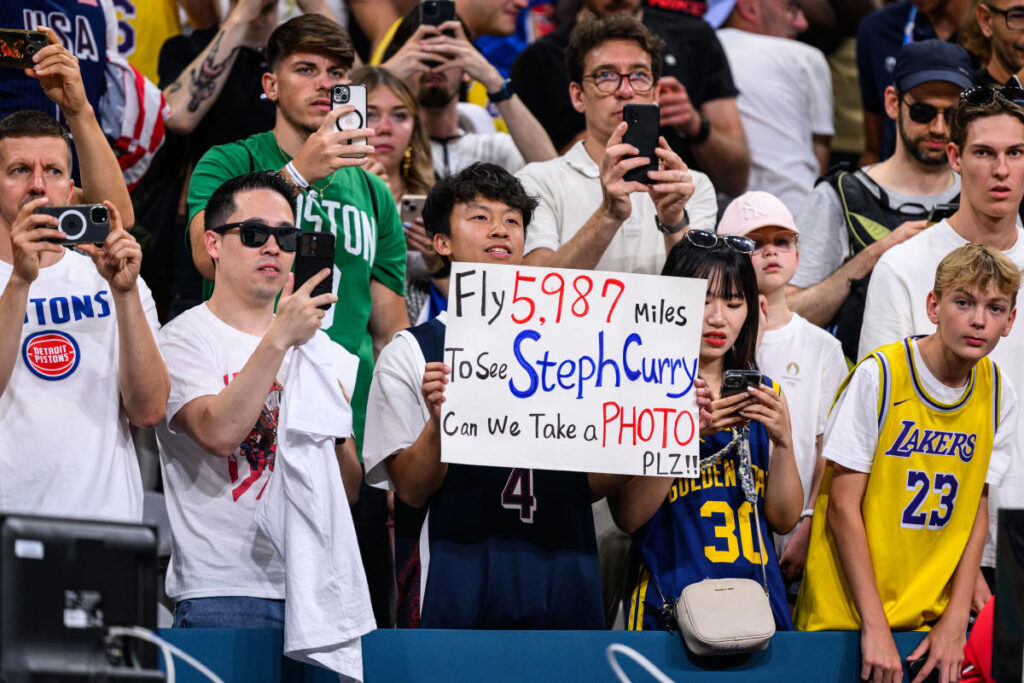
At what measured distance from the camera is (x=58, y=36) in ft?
19.0

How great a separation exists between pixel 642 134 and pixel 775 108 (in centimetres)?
329

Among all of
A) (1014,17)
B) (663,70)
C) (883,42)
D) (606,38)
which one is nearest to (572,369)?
(606,38)

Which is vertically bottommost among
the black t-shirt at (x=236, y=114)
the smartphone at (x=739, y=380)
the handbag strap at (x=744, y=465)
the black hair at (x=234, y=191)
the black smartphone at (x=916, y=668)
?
the black smartphone at (x=916, y=668)

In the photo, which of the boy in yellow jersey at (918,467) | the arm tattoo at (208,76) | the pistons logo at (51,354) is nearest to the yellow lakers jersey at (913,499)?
the boy in yellow jersey at (918,467)

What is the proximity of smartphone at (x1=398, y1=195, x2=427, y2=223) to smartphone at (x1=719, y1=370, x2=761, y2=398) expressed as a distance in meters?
2.00

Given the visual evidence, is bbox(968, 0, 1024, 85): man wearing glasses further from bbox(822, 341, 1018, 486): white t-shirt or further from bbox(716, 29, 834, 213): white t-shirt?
bbox(822, 341, 1018, 486): white t-shirt

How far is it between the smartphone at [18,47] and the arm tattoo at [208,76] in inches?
63.6

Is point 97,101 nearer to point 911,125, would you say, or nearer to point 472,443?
point 472,443

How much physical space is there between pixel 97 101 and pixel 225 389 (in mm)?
2126

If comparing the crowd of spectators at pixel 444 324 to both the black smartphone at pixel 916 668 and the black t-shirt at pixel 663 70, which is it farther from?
the black t-shirt at pixel 663 70

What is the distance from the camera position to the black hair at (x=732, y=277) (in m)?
5.17

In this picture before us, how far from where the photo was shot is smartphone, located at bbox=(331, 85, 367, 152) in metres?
5.23

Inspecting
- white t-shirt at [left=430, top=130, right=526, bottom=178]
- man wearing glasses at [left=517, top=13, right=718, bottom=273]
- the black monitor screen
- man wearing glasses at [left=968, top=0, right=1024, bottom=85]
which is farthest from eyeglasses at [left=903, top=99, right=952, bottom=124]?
the black monitor screen

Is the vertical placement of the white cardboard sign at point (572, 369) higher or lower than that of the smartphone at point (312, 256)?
lower
